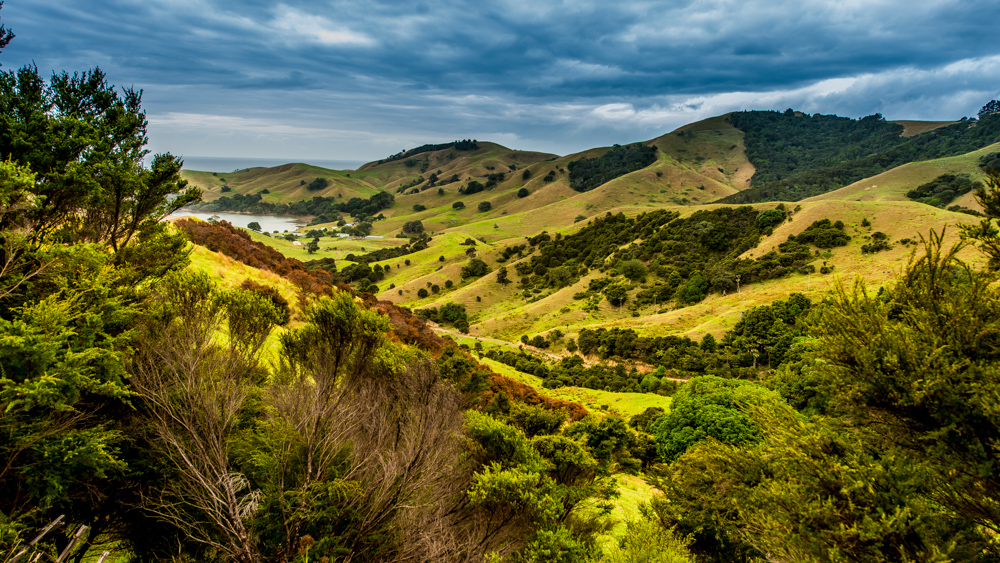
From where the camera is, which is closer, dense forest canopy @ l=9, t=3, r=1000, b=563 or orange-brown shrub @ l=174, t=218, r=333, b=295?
dense forest canopy @ l=9, t=3, r=1000, b=563

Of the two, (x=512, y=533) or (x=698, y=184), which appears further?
(x=698, y=184)

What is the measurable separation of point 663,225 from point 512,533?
93.0m

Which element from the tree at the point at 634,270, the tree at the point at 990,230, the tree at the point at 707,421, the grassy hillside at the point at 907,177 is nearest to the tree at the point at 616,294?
the tree at the point at 634,270

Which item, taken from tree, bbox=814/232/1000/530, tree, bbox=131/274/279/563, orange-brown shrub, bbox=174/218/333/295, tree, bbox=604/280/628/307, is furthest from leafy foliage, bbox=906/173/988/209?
tree, bbox=131/274/279/563

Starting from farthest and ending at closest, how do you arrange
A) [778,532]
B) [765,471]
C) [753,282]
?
1. [753,282]
2. [765,471]
3. [778,532]

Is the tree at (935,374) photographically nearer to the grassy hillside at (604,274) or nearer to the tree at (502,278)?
the grassy hillside at (604,274)

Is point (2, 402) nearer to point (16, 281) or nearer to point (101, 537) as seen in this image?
point (16, 281)

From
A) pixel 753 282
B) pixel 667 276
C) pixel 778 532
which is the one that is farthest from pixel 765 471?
pixel 667 276

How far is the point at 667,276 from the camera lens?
72.4 metres

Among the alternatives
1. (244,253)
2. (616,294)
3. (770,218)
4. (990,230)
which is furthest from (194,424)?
(770,218)

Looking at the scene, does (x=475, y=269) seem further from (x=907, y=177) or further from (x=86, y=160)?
(x=907, y=177)

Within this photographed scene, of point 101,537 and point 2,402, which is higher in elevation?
point 2,402

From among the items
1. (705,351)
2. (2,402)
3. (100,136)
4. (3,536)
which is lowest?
(705,351)

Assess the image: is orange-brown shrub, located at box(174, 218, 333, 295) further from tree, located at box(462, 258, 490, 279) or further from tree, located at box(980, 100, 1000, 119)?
tree, located at box(980, 100, 1000, 119)
